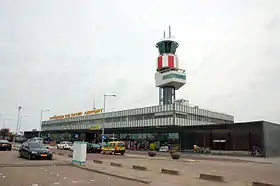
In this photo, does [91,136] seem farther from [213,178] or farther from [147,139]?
[213,178]

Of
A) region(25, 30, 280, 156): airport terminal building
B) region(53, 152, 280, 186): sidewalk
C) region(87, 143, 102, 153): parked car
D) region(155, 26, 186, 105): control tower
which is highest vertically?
region(155, 26, 186, 105): control tower

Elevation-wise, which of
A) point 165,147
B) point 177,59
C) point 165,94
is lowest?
point 165,147

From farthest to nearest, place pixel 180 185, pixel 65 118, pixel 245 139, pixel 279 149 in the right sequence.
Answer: pixel 65 118 → pixel 245 139 → pixel 279 149 → pixel 180 185

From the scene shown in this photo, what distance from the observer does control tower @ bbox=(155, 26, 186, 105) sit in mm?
83375

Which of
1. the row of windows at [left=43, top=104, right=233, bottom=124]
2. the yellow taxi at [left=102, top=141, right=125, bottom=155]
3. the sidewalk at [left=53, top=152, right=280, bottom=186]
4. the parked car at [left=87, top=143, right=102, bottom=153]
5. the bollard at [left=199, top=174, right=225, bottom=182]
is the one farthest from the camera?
the row of windows at [left=43, top=104, right=233, bottom=124]

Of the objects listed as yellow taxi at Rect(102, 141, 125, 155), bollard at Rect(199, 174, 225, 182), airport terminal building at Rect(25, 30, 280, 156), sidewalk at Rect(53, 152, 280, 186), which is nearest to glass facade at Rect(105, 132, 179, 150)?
airport terminal building at Rect(25, 30, 280, 156)

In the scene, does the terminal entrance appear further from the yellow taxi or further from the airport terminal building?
the yellow taxi

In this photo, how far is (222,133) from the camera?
173 ft

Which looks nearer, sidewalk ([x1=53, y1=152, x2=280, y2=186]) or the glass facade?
sidewalk ([x1=53, y1=152, x2=280, y2=186])

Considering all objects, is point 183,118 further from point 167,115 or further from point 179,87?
point 179,87

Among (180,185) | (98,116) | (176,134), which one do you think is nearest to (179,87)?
(98,116)

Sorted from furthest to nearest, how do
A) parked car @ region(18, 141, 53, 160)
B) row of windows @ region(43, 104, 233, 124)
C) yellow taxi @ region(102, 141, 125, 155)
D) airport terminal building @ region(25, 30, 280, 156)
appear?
1. row of windows @ region(43, 104, 233, 124)
2. airport terminal building @ region(25, 30, 280, 156)
3. yellow taxi @ region(102, 141, 125, 155)
4. parked car @ region(18, 141, 53, 160)

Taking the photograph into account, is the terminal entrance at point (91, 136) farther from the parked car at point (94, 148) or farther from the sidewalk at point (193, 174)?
the sidewalk at point (193, 174)

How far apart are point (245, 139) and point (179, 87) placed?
129 ft
